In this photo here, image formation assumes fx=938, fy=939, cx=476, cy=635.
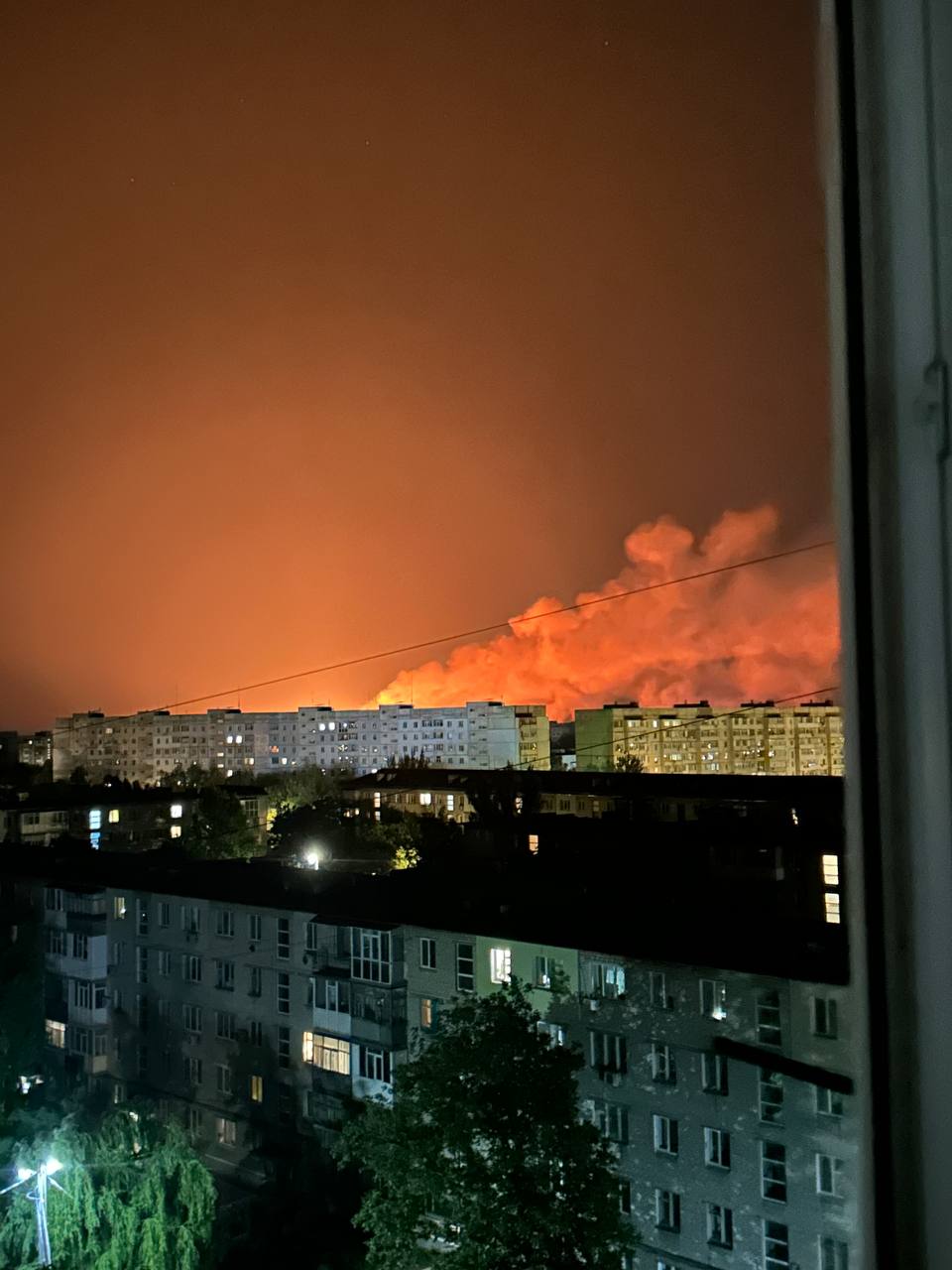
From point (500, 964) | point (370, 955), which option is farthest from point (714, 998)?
point (370, 955)

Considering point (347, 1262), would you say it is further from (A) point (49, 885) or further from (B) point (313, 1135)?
(A) point (49, 885)

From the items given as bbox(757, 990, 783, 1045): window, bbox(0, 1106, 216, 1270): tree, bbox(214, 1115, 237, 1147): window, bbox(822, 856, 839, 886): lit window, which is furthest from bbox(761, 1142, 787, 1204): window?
bbox(214, 1115, 237, 1147): window

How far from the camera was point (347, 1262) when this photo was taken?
3.45m

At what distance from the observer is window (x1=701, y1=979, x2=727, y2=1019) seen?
9.50 ft

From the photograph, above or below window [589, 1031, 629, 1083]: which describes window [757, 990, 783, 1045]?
above

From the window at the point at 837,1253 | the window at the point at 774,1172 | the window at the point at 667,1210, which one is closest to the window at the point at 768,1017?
the window at the point at 774,1172

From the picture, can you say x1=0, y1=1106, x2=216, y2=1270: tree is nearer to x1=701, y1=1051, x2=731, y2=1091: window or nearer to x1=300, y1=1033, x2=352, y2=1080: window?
x1=300, y1=1033, x2=352, y2=1080: window

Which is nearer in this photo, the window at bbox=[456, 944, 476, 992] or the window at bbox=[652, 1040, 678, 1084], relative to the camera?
the window at bbox=[652, 1040, 678, 1084]

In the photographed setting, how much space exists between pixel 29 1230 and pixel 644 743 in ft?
42.5

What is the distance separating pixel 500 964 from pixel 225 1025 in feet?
6.17

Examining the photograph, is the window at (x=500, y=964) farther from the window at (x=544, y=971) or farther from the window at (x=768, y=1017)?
the window at (x=768, y=1017)

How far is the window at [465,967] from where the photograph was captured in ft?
12.4

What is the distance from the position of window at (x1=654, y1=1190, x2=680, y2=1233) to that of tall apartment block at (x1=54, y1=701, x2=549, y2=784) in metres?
15.6

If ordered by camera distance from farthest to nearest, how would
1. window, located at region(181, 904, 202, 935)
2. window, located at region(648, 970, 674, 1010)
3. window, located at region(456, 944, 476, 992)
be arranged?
window, located at region(181, 904, 202, 935), window, located at region(456, 944, 476, 992), window, located at region(648, 970, 674, 1010)
